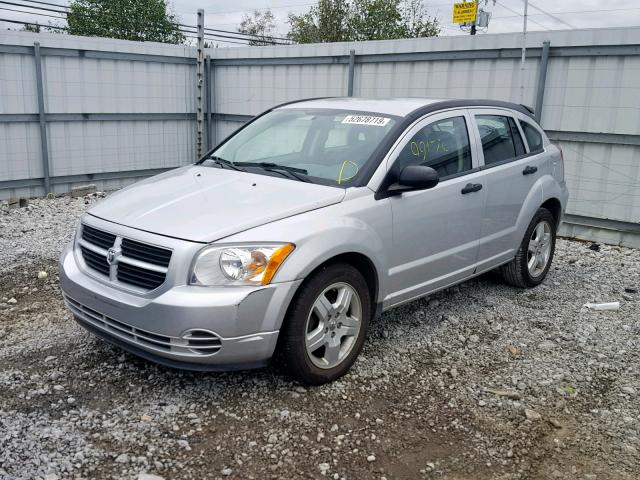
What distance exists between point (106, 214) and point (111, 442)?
1435mm

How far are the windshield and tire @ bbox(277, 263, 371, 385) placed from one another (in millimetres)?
697

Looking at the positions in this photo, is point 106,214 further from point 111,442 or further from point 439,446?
point 439,446

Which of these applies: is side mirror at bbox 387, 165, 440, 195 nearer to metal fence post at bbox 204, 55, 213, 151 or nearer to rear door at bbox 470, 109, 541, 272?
rear door at bbox 470, 109, 541, 272

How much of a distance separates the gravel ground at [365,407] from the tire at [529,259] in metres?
0.57

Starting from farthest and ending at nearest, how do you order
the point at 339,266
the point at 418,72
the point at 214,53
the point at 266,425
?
1. the point at 214,53
2. the point at 418,72
3. the point at 339,266
4. the point at 266,425

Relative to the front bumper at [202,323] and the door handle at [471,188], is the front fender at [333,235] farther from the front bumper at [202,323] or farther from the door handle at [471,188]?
the door handle at [471,188]

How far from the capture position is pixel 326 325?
3.79 m

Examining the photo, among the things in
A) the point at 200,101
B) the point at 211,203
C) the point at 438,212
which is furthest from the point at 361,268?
the point at 200,101

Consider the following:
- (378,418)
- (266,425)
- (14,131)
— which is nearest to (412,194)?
(378,418)

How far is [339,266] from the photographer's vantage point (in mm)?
3770

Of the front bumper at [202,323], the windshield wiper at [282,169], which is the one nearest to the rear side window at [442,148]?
the windshield wiper at [282,169]

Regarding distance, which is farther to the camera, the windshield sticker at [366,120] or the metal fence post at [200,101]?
the metal fence post at [200,101]

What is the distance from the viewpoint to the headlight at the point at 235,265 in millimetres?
3350

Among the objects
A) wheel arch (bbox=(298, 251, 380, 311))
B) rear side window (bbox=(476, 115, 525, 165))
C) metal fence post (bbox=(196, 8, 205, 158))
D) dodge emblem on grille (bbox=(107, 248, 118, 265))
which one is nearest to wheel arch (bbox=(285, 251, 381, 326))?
wheel arch (bbox=(298, 251, 380, 311))
